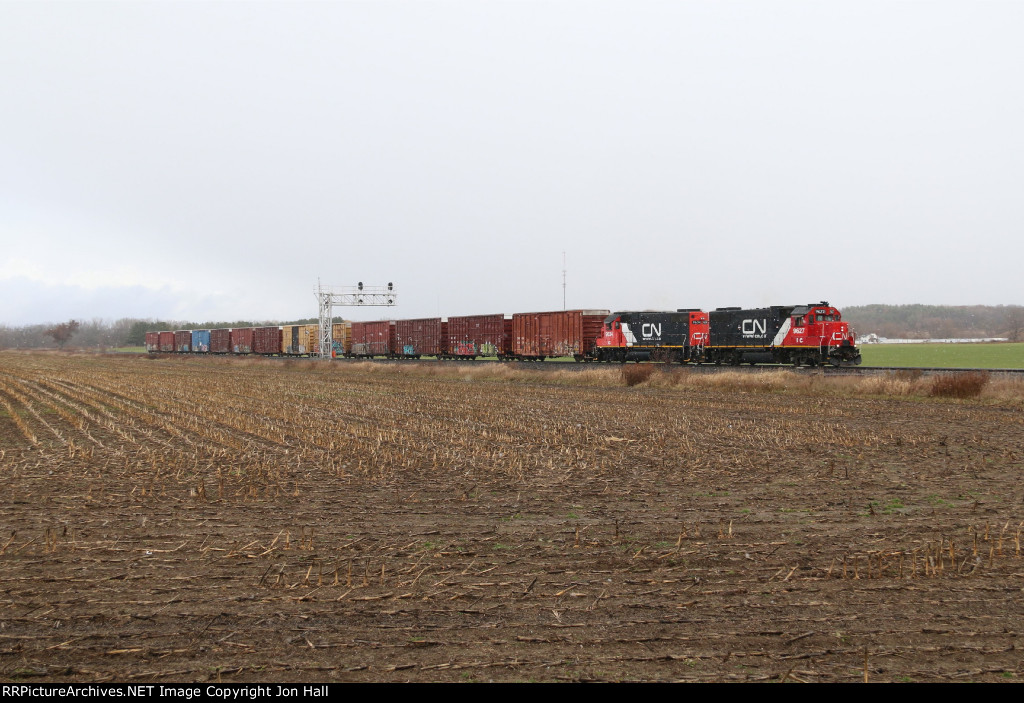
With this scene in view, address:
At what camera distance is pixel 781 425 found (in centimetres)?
1734

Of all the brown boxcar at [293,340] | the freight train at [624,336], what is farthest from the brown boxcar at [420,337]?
the brown boxcar at [293,340]

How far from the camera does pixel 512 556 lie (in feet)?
22.7

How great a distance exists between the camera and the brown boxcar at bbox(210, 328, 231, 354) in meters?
86.6

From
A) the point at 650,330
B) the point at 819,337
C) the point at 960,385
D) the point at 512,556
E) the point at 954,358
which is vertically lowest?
the point at 512,556

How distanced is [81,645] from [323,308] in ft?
178

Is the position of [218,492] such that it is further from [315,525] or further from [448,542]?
[448,542]

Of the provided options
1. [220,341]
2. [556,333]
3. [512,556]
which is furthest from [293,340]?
[512,556]

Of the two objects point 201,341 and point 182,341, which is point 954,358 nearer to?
point 201,341

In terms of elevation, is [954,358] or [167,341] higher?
[167,341]

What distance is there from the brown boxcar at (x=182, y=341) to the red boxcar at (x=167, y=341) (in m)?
1.63

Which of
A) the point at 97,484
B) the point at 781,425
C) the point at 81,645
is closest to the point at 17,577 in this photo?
the point at 81,645

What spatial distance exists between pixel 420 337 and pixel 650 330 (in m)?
23.0

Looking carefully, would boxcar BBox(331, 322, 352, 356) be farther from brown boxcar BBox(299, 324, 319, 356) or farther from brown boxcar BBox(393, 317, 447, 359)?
brown boxcar BBox(393, 317, 447, 359)

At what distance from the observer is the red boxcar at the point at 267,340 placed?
77.3 metres
